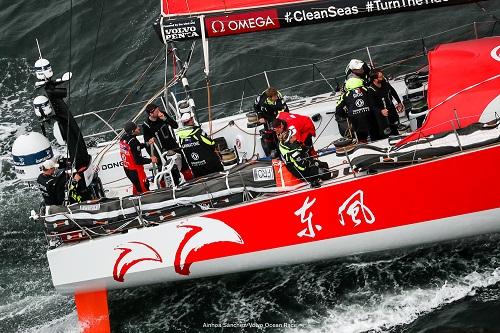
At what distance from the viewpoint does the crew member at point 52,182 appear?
28.5 feet

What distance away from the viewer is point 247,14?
26.2 feet

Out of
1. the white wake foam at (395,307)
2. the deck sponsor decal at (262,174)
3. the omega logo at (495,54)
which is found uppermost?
the omega logo at (495,54)

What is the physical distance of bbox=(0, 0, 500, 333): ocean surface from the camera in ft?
25.9

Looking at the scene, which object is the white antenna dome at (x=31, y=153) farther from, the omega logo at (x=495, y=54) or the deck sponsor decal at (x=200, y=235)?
the omega logo at (x=495, y=54)

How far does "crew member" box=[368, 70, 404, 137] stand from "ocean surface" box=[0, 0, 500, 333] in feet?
3.40

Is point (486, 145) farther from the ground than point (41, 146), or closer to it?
closer to it

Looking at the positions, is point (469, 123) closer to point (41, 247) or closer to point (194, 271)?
point (194, 271)

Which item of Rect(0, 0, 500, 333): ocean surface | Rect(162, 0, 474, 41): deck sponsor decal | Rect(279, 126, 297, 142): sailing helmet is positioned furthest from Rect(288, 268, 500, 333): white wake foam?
Rect(162, 0, 474, 41): deck sponsor decal

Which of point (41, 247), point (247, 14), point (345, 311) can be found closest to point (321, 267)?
point (345, 311)

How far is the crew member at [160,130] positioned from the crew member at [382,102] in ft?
6.74

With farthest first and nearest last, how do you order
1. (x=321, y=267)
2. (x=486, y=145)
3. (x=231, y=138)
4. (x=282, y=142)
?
(x=231, y=138)
(x=321, y=267)
(x=282, y=142)
(x=486, y=145)

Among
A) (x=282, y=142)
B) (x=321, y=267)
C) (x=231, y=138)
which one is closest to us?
(x=282, y=142)

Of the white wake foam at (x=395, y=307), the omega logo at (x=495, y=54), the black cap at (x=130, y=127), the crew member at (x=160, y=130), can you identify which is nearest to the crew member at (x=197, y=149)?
the crew member at (x=160, y=130)

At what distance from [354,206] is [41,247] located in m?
4.22
